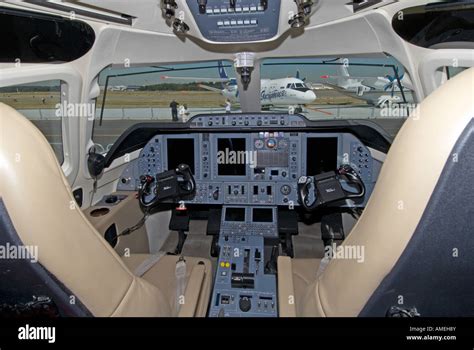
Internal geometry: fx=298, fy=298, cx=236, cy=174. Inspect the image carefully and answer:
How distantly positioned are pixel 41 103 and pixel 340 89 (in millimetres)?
2685

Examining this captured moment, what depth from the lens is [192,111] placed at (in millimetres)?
3396

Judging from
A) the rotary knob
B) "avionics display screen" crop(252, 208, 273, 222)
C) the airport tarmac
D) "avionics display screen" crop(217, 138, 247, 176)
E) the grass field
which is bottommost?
"avionics display screen" crop(252, 208, 273, 222)

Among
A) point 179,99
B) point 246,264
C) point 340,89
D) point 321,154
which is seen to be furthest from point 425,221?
point 179,99

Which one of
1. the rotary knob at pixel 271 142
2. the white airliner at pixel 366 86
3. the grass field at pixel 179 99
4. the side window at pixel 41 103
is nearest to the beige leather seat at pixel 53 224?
the side window at pixel 41 103

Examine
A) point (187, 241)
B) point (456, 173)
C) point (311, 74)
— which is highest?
point (311, 74)

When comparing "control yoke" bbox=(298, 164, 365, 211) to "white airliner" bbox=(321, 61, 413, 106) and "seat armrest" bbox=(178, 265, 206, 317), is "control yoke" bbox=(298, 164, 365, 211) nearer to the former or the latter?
"white airliner" bbox=(321, 61, 413, 106)

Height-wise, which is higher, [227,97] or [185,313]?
[227,97]

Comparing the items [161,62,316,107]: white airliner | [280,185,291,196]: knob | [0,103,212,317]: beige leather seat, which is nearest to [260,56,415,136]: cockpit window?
[161,62,316,107]: white airliner

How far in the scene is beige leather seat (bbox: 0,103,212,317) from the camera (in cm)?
68

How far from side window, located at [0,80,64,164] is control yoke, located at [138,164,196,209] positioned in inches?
25.8

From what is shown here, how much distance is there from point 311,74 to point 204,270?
2.13 meters

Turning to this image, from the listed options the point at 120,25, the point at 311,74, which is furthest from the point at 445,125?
the point at 311,74

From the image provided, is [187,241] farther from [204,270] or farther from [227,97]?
[227,97]

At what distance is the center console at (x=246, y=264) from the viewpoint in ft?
5.55
